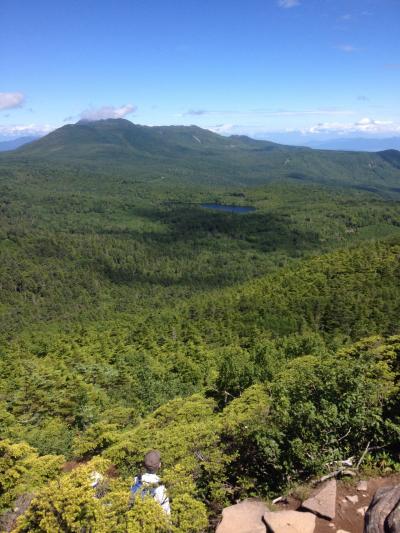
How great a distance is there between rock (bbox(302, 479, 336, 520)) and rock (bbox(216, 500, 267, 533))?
1.08 m

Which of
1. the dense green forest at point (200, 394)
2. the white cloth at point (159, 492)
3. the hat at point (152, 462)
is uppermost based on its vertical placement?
the hat at point (152, 462)

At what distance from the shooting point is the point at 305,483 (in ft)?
34.1

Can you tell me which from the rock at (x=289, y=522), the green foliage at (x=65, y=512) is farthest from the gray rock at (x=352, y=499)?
the green foliage at (x=65, y=512)

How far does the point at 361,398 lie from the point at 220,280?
430ft

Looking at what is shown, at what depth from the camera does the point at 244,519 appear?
886 cm

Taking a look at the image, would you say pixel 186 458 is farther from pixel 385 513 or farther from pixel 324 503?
pixel 385 513

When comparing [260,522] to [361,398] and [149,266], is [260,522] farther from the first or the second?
[149,266]

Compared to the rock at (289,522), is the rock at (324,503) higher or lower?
lower

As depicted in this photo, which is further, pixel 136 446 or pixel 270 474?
pixel 136 446

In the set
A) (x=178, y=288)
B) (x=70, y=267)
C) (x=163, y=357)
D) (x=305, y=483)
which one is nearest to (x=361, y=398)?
(x=305, y=483)

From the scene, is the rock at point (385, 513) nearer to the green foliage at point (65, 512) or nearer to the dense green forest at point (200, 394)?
the dense green forest at point (200, 394)

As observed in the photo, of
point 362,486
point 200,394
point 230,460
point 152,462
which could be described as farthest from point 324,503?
point 200,394

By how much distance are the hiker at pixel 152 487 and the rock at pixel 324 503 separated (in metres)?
3.25

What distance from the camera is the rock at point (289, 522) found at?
8.24 metres
